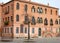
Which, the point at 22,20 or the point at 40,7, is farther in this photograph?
the point at 40,7

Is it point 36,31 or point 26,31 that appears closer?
point 26,31

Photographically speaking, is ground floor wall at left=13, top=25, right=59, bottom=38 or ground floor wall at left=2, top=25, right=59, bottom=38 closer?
ground floor wall at left=2, top=25, right=59, bottom=38

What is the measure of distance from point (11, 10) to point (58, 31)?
17.3 m

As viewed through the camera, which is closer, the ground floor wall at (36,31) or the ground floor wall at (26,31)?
the ground floor wall at (26,31)

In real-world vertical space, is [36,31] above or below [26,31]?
below

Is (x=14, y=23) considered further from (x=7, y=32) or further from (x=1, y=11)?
(x=1, y=11)

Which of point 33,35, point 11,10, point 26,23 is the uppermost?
point 11,10

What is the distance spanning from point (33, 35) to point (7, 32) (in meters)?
6.57

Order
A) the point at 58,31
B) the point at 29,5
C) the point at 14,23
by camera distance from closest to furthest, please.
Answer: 1. the point at 14,23
2. the point at 29,5
3. the point at 58,31

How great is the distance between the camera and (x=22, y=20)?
1716 inches

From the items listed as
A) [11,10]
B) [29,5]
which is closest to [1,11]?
[11,10]

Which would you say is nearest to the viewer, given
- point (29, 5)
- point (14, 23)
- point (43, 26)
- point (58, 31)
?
point (14, 23)

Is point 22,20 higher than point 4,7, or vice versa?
point 4,7

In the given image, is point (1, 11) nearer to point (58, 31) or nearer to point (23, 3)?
point (23, 3)
